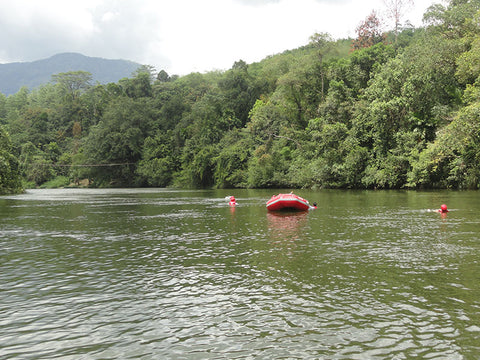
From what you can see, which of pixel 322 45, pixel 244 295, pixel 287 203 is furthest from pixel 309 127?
pixel 244 295

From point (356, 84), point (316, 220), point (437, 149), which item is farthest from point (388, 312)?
point (356, 84)

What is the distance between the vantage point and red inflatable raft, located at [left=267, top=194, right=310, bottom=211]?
2436 centimetres

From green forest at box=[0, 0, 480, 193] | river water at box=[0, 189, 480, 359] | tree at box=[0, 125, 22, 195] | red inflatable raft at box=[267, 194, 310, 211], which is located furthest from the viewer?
tree at box=[0, 125, 22, 195]

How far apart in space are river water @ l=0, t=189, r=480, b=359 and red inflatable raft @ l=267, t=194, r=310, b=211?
8208 mm

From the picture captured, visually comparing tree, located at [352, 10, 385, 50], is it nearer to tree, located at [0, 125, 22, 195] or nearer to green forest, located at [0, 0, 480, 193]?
green forest, located at [0, 0, 480, 193]

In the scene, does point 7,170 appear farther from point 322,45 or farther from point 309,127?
point 322,45

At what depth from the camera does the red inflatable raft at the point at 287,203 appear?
2436cm

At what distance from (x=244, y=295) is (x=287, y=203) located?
1679 cm

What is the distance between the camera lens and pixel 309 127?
59.6 metres

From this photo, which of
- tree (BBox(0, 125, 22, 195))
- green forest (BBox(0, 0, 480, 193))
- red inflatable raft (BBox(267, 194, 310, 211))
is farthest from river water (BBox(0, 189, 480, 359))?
tree (BBox(0, 125, 22, 195))

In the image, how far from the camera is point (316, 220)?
20.0 metres

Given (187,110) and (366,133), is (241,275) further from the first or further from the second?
(187,110)

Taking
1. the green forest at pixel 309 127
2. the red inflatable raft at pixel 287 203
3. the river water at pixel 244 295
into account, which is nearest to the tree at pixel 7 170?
the green forest at pixel 309 127

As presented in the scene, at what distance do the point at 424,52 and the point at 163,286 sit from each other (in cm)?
4484
